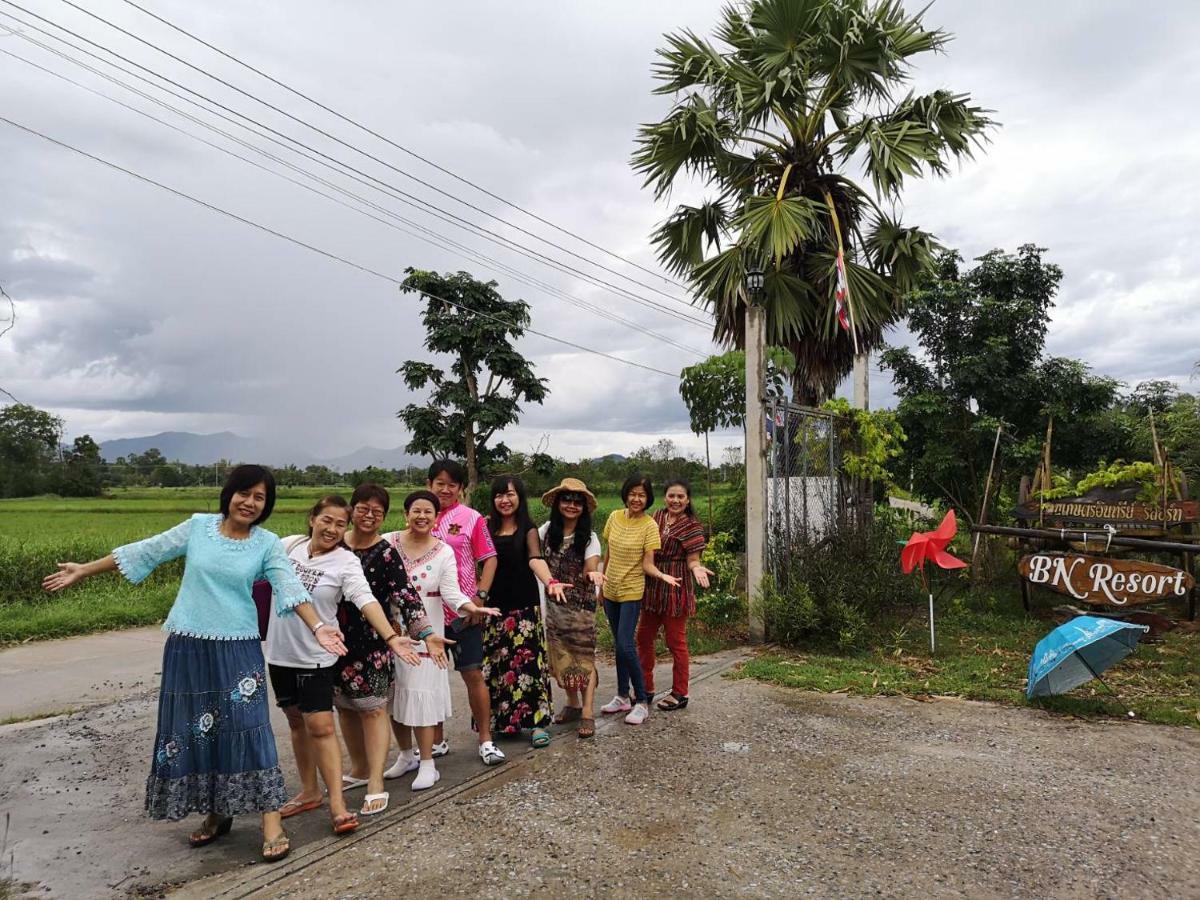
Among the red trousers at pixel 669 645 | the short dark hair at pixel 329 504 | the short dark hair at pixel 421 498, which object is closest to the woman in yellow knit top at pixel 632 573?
the red trousers at pixel 669 645

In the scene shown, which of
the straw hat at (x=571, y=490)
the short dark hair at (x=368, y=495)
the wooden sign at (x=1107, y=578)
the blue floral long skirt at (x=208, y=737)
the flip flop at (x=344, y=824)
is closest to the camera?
the blue floral long skirt at (x=208, y=737)

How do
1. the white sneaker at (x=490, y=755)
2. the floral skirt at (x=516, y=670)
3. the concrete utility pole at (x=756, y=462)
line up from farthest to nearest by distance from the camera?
the concrete utility pole at (x=756, y=462) < the floral skirt at (x=516, y=670) < the white sneaker at (x=490, y=755)

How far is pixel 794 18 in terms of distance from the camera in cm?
972

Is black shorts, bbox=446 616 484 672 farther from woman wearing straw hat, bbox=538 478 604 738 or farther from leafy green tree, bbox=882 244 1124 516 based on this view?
leafy green tree, bbox=882 244 1124 516

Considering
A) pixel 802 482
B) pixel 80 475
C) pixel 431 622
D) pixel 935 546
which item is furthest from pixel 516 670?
pixel 80 475

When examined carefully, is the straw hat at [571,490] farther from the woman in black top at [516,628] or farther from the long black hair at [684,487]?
the long black hair at [684,487]

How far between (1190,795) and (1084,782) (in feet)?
1.35

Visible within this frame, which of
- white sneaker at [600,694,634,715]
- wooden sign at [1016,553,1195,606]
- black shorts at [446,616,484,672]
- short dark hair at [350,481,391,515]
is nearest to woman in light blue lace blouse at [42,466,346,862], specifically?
short dark hair at [350,481,391,515]

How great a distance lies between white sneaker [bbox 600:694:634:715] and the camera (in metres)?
4.89

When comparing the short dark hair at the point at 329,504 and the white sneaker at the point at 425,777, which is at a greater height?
the short dark hair at the point at 329,504

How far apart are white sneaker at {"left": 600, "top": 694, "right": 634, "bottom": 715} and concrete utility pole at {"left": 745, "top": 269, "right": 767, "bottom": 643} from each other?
229 centimetres

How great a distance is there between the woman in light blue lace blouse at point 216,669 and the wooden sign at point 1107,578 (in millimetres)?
6118

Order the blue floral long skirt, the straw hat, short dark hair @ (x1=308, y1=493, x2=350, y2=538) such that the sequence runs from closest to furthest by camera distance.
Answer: the blue floral long skirt
short dark hair @ (x1=308, y1=493, x2=350, y2=538)
the straw hat

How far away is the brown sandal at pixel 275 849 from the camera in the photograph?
2898mm
